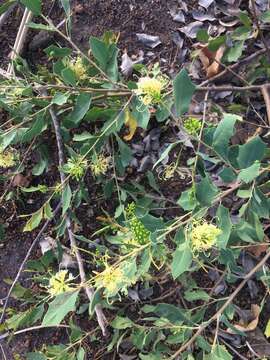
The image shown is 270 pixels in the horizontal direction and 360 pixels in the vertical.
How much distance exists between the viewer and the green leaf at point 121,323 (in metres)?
1.95

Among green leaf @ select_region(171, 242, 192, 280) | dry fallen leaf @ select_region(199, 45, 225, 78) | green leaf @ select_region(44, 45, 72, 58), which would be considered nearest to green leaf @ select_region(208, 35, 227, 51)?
dry fallen leaf @ select_region(199, 45, 225, 78)

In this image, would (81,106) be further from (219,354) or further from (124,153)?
(219,354)

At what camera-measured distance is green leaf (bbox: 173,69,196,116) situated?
1376mm

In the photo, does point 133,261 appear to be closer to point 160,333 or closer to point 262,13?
point 160,333

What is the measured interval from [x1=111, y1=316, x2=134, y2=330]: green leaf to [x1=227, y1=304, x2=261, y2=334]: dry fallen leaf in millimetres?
364

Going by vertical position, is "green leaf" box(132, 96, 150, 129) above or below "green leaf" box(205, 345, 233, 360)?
above

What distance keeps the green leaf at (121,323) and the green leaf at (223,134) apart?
2.73ft

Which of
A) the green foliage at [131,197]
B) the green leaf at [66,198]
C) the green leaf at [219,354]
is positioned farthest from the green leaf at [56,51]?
the green leaf at [219,354]

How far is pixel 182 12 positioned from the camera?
2.20 meters

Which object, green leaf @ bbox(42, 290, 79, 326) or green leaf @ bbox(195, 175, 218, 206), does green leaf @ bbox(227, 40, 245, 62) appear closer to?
green leaf @ bbox(195, 175, 218, 206)

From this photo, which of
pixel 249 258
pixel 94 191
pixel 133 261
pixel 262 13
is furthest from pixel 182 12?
pixel 133 261

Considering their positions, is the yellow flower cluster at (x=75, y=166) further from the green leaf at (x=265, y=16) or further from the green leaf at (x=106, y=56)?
the green leaf at (x=265, y=16)

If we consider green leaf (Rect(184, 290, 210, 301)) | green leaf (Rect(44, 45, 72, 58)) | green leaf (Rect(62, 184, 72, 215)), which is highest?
green leaf (Rect(44, 45, 72, 58))

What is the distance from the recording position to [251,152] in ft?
4.39
